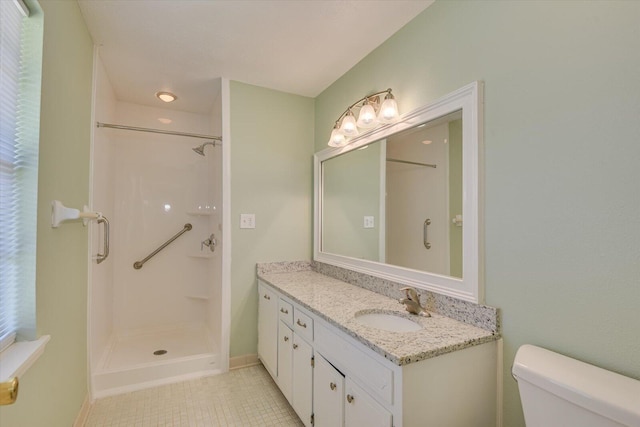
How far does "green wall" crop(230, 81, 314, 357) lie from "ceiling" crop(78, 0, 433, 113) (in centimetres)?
21

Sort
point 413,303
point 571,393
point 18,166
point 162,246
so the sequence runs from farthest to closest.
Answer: point 162,246 < point 413,303 < point 18,166 < point 571,393

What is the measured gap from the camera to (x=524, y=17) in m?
1.13

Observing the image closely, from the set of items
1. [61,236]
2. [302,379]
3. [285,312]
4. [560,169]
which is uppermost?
[560,169]

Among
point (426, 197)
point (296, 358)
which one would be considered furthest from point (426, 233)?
point (296, 358)

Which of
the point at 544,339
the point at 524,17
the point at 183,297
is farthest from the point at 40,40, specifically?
the point at 183,297

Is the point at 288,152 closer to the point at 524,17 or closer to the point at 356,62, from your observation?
the point at 356,62

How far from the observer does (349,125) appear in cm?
204

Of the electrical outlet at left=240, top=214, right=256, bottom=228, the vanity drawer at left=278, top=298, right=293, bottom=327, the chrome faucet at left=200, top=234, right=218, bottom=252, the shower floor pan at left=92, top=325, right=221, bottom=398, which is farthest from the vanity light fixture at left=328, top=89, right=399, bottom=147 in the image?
the shower floor pan at left=92, top=325, right=221, bottom=398

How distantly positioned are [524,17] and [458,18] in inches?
13.1

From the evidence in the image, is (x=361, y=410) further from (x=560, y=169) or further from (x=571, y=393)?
(x=560, y=169)

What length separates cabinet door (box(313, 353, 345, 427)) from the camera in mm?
1287

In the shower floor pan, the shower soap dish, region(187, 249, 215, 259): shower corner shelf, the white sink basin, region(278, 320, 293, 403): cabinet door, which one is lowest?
the shower floor pan

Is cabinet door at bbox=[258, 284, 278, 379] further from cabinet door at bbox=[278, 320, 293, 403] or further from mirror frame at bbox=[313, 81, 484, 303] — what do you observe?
mirror frame at bbox=[313, 81, 484, 303]

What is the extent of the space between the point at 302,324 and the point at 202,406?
0.94 metres
